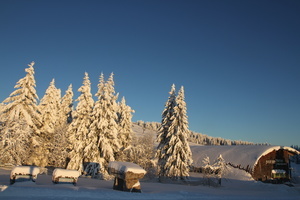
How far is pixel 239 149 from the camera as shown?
42.6 meters

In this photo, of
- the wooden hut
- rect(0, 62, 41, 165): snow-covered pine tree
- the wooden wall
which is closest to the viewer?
rect(0, 62, 41, 165): snow-covered pine tree

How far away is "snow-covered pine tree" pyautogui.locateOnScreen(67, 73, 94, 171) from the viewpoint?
3034 cm

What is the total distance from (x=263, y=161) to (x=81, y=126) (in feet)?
99.5

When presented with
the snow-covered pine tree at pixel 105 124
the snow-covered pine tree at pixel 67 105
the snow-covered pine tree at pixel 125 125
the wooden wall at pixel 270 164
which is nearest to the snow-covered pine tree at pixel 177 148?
the snow-covered pine tree at pixel 105 124

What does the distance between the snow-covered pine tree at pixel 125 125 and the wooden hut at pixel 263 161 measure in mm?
14087

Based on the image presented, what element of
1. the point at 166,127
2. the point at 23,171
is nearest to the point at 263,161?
the point at 166,127

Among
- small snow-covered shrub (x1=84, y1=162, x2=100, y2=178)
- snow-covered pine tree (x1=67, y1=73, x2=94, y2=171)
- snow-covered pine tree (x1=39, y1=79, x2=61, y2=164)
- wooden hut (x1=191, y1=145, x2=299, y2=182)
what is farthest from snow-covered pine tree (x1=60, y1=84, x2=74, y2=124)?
wooden hut (x1=191, y1=145, x2=299, y2=182)

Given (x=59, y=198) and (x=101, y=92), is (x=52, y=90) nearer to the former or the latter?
(x=101, y=92)

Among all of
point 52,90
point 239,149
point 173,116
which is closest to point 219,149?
point 239,149

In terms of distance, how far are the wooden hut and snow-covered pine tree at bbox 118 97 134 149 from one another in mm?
14087

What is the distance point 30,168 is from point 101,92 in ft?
66.8

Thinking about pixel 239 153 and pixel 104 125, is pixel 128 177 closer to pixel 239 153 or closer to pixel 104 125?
pixel 104 125

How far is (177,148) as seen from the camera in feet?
101

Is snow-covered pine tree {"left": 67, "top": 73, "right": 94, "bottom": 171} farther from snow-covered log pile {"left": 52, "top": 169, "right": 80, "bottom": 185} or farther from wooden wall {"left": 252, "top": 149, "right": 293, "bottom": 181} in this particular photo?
wooden wall {"left": 252, "top": 149, "right": 293, "bottom": 181}
